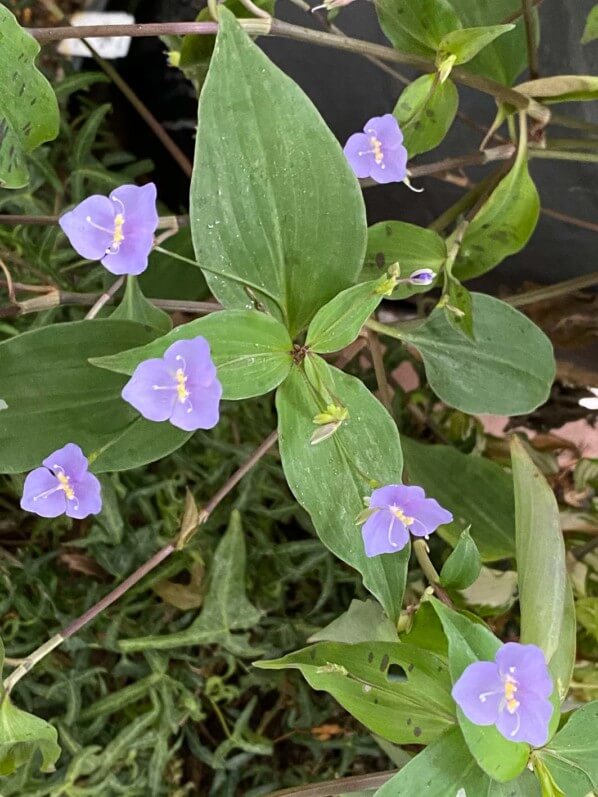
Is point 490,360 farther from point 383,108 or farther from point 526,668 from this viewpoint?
point 383,108

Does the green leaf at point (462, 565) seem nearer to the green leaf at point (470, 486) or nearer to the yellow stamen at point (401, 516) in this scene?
the yellow stamen at point (401, 516)

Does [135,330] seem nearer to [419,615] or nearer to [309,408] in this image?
[309,408]

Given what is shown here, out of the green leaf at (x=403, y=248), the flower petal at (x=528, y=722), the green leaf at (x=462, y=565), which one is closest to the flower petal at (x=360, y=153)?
the green leaf at (x=403, y=248)

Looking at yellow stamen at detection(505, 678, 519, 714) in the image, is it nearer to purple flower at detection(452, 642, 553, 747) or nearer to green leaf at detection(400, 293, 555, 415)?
purple flower at detection(452, 642, 553, 747)

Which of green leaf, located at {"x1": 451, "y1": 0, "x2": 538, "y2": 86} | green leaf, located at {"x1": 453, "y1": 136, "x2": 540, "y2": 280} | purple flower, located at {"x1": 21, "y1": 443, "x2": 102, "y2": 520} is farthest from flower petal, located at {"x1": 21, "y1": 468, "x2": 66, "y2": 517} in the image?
green leaf, located at {"x1": 451, "y1": 0, "x2": 538, "y2": 86}

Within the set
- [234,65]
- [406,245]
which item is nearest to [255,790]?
[406,245]
